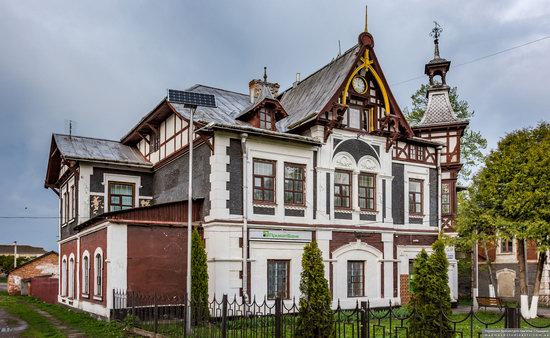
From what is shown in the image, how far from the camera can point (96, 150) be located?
86.3 feet

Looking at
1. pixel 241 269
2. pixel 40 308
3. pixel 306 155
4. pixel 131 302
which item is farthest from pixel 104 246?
pixel 40 308

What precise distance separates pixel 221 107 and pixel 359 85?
5.89 meters

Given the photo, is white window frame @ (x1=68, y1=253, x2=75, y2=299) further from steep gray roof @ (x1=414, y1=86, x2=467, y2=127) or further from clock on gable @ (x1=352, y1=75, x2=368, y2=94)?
steep gray roof @ (x1=414, y1=86, x2=467, y2=127)

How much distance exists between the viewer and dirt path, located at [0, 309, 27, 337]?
17.9 metres

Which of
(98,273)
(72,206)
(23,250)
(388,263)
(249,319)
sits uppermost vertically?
(72,206)

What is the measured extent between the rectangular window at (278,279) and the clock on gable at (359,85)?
25.4 feet

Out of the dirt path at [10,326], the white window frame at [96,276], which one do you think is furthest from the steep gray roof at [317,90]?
the dirt path at [10,326]

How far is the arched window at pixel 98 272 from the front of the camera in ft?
66.3

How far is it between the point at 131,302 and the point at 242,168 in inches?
236

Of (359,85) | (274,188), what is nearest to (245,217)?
(274,188)

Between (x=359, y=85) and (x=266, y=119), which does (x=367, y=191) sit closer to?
(x=359, y=85)

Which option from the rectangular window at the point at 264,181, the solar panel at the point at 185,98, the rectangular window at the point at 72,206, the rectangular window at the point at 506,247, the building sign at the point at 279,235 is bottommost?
the rectangular window at the point at 506,247

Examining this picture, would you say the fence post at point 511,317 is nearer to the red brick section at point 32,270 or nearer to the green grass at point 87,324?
the green grass at point 87,324

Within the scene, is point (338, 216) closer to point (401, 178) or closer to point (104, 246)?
point (401, 178)
